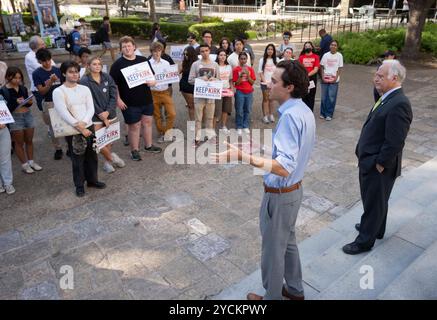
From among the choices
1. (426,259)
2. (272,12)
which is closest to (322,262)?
(426,259)

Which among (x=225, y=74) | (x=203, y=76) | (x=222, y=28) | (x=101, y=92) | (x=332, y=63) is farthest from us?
(x=222, y=28)

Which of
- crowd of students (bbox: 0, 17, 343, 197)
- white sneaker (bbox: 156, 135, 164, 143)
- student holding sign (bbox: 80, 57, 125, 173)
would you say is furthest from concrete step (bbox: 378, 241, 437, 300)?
white sneaker (bbox: 156, 135, 164, 143)

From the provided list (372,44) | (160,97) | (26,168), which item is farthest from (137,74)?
(372,44)

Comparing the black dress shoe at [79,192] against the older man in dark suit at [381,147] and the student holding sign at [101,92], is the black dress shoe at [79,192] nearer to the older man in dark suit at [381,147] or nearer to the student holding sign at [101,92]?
the student holding sign at [101,92]

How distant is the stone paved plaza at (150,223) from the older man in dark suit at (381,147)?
3.19 ft

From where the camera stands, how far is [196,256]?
12.9ft

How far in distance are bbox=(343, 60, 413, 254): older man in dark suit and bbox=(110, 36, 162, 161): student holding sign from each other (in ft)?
12.2

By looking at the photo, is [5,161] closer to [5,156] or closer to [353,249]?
[5,156]

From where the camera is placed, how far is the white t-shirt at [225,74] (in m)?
6.99

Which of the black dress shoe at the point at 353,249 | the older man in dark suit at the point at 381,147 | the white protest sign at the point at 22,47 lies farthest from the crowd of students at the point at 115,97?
the white protest sign at the point at 22,47

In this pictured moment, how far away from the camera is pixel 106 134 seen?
542 cm

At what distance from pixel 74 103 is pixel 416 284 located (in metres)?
4.42
